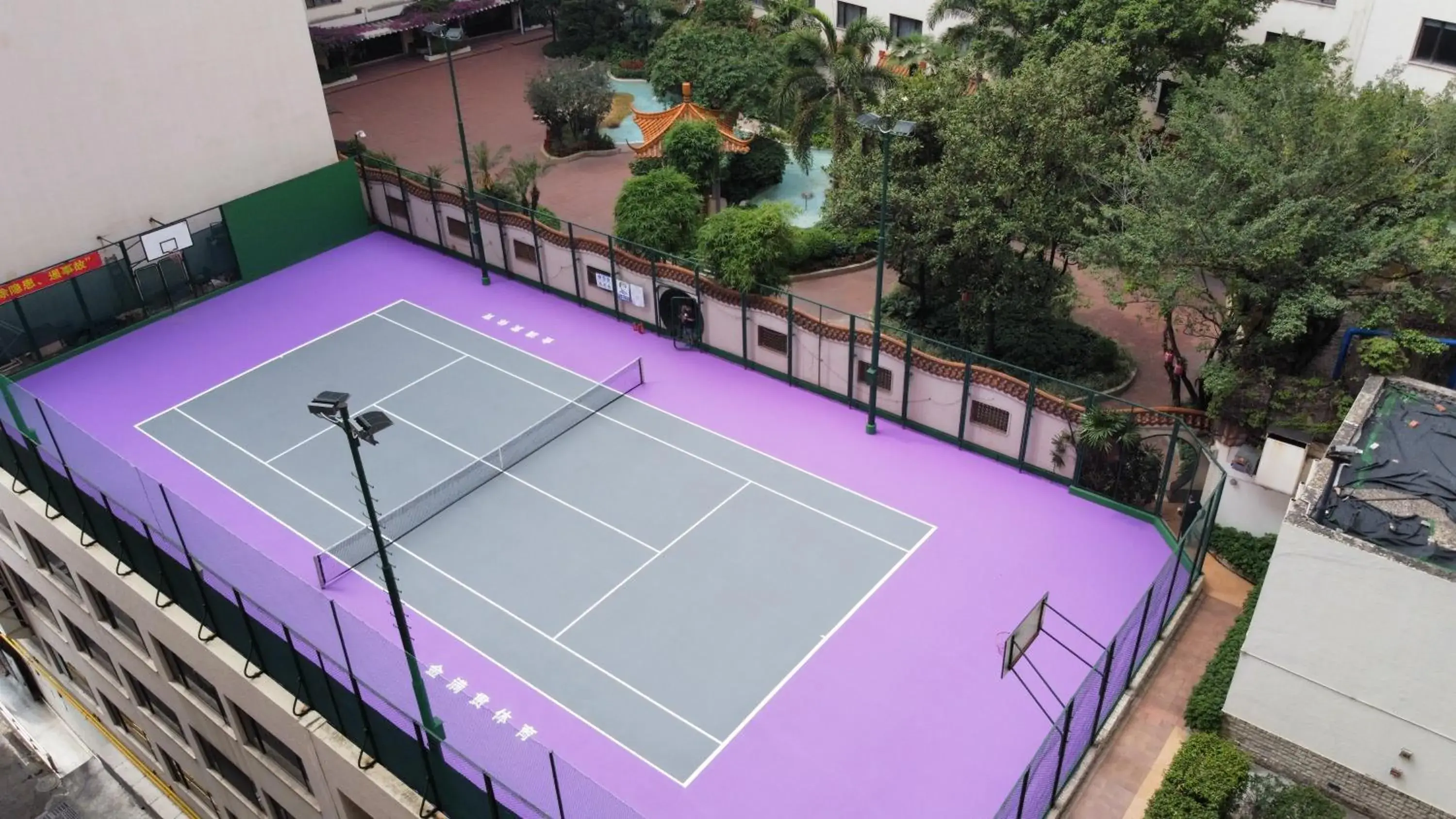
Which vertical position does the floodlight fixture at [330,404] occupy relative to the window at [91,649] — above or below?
above

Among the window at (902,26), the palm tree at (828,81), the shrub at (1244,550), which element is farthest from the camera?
the window at (902,26)

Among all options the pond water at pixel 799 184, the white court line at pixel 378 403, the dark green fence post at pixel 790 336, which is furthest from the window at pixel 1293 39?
the white court line at pixel 378 403

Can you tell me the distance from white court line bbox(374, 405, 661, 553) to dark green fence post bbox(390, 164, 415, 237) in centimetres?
930

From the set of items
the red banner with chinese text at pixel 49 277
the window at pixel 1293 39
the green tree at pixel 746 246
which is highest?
the window at pixel 1293 39

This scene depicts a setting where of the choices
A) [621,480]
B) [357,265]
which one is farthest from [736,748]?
[357,265]

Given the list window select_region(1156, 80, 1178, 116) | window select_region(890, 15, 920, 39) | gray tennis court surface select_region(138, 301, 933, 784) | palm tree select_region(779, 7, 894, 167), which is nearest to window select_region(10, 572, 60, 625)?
gray tennis court surface select_region(138, 301, 933, 784)

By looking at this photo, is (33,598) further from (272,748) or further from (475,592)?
(475,592)

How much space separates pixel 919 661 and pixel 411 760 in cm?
811

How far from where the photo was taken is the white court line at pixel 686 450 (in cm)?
2130

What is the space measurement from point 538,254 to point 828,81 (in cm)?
1056

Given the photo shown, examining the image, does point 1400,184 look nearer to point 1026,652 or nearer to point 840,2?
point 1026,652

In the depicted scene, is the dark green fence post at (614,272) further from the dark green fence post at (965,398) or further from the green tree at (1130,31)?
the green tree at (1130,31)

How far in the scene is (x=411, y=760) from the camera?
15844 millimetres

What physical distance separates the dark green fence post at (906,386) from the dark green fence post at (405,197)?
16.6m
